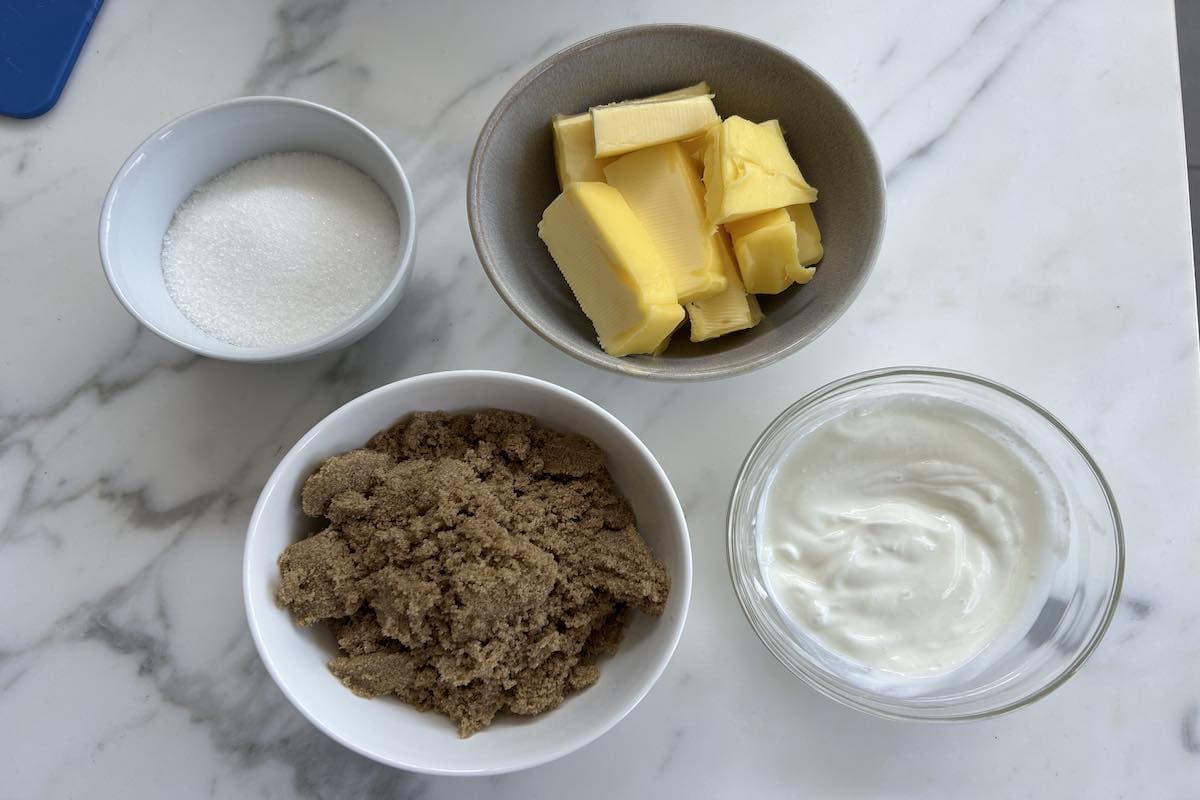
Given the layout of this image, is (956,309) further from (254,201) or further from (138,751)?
(138,751)

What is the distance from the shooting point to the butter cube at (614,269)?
1.01 metres

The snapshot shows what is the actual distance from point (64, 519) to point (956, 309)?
3.94 feet

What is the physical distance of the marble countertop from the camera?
3.76 feet

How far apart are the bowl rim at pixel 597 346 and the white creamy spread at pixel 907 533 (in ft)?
0.53

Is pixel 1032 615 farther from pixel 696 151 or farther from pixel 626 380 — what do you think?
pixel 696 151

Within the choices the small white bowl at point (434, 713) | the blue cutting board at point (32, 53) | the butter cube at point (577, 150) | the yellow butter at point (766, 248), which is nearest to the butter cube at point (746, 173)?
the yellow butter at point (766, 248)

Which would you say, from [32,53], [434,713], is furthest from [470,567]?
[32,53]

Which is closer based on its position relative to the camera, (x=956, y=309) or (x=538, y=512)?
(x=538, y=512)

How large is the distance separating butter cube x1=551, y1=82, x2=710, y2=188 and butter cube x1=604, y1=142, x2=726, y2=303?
0.03 meters

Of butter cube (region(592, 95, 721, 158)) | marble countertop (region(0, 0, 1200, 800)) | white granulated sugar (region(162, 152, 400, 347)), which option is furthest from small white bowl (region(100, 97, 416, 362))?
butter cube (region(592, 95, 721, 158))

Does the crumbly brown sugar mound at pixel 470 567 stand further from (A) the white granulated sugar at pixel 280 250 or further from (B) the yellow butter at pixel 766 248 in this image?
(B) the yellow butter at pixel 766 248

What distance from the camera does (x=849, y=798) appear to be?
1.14 meters

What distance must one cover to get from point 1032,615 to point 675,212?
66cm

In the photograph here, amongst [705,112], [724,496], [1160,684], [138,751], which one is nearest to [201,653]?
[138,751]
